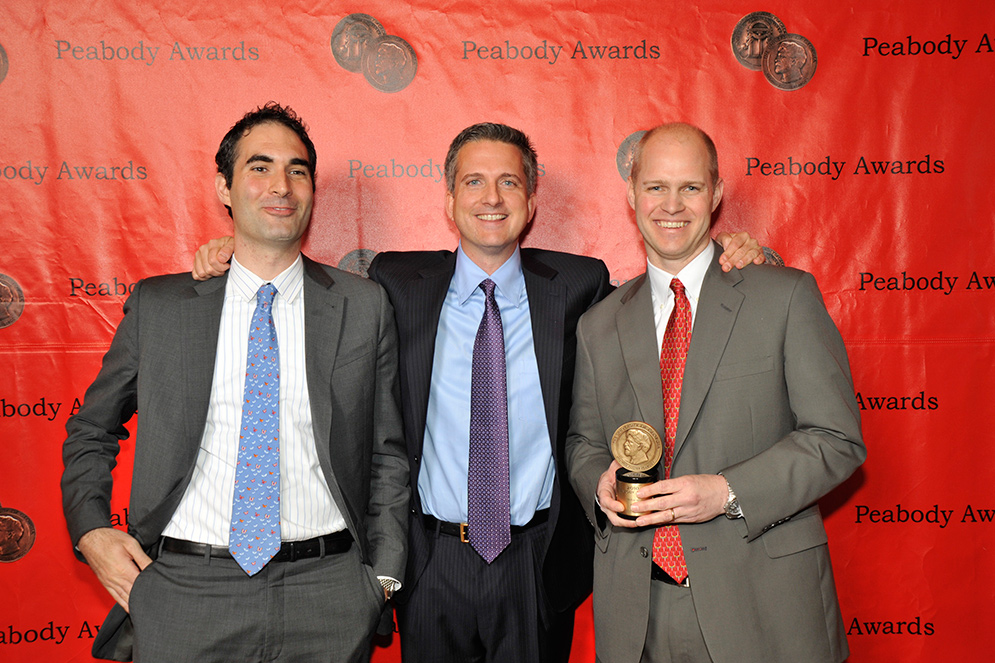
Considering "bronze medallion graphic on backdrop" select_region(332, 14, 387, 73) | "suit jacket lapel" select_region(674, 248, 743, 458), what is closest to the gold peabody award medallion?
"suit jacket lapel" select_region(674, 248, 743, 458)

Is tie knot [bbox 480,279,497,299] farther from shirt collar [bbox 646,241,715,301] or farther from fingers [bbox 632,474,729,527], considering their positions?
fingers [bbox 632,474,729,527]

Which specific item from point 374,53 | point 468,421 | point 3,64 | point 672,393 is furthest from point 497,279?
point 3,64

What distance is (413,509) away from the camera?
2.31 metres

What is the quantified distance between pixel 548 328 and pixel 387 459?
70 cm

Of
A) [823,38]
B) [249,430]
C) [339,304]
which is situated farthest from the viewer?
[823,38]

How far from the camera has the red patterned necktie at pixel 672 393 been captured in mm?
1902

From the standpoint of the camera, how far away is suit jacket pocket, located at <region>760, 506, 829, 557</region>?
6.08ft

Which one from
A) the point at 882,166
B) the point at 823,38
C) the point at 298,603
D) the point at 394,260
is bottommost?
the point at 298,603

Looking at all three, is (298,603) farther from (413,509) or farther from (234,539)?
(413,509)

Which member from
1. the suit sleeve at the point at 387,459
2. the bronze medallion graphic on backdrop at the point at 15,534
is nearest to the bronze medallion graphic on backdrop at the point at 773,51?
the suit sleeve at the point at 387,459

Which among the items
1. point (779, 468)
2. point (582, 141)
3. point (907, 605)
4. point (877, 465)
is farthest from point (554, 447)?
point (907, 605)

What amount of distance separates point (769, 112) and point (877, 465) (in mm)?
1617

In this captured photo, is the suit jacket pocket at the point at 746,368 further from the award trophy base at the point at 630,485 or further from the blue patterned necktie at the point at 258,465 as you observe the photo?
the blue patterned necktie at the point at 258,465

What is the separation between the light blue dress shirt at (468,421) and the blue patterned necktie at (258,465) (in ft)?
1.79
